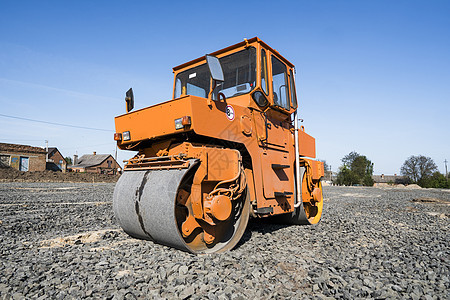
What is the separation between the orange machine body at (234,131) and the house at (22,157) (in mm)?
42191

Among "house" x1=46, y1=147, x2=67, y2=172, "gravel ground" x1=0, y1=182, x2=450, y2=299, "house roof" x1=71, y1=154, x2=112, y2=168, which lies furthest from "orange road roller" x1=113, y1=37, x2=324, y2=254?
"house roof" x1=71, y1=154, x2=112, y2=168

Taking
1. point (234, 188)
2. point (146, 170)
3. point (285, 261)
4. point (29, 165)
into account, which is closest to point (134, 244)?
point (146, 170)

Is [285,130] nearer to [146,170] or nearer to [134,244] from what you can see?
[146,170]

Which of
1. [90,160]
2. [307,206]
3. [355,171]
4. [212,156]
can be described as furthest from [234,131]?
[355,171]

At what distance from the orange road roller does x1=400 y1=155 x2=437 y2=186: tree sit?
260 feet

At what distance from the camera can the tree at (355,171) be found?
209ft

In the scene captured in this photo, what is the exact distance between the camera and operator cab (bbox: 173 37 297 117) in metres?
4.95

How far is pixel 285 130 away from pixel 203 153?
2.52 m

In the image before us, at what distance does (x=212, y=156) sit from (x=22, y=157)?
147ft

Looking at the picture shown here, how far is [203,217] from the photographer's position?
381cm

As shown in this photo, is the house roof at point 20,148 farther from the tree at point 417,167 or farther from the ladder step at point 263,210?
the tree at point 417,167

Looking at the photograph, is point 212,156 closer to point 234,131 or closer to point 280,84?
point 234,131

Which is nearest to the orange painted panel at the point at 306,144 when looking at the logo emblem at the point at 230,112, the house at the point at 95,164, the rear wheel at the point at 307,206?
the rear wheel at the point at 307,206

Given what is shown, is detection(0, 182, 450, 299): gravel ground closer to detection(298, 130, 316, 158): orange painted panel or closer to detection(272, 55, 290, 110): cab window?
detection(298, 130, 316, 158): orange painted panel
